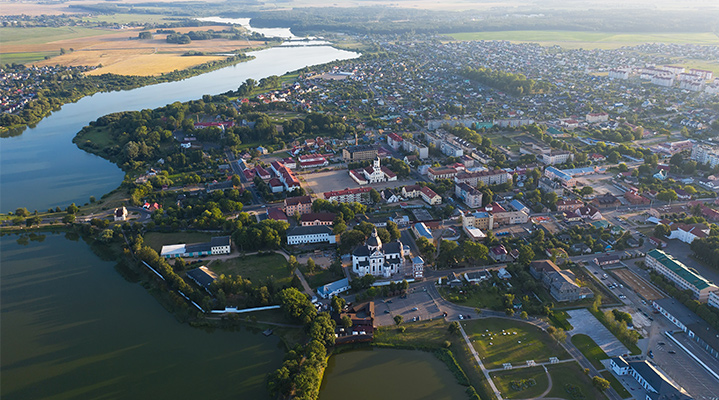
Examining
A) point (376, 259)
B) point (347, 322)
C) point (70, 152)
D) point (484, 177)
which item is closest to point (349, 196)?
point (376, 259)

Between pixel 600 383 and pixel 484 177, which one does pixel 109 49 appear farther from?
pixel 600 383

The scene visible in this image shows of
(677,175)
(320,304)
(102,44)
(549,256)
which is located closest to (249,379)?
(320,304)

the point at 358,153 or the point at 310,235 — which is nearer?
the point at 310,235

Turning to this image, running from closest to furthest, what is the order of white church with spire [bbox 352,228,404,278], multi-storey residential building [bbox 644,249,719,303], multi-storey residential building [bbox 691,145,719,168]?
multi-storey residential building [bbox 644,249,719,303]
white church with spire [bbox 352,228,404,278]
multi-storey residential building [bbox 691,145,719,168]

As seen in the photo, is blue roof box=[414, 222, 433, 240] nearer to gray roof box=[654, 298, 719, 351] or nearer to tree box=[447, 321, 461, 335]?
tree box=[447, 321, 461, 335]

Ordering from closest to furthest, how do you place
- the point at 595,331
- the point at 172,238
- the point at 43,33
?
1. the point at 595,331
2. the point at 172,238
3. the point at 43,33

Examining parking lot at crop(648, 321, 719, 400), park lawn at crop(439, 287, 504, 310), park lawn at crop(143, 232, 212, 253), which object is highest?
parking lot at crop(648, 321, 719, 400)

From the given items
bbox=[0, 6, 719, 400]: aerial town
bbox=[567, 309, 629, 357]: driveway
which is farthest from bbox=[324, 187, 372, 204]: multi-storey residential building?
bbox=[567, 309, 629, 357]: driveway
